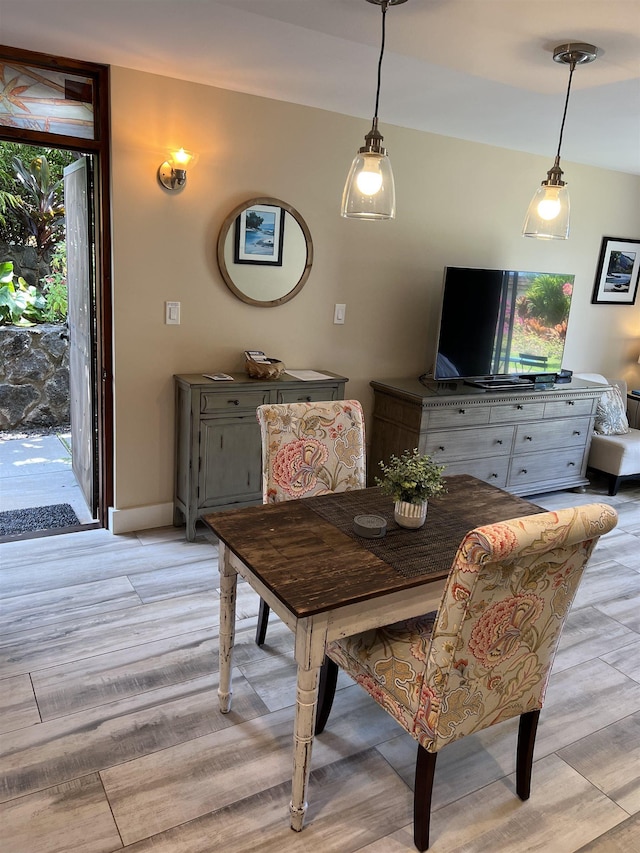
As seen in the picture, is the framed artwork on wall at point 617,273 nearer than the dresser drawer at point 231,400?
No

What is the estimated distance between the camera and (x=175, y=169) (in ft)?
10.5

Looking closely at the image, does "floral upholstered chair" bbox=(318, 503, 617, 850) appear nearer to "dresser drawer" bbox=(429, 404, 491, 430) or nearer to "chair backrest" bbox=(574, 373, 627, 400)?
"dresser drawer" bbox=(429, 404, 491, 430)

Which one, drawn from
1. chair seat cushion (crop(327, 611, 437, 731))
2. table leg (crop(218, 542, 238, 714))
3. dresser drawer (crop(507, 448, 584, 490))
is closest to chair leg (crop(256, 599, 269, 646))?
table leg (crop(218, 542, 238, 714))

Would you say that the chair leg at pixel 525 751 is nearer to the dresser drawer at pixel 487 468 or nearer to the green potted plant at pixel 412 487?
the green potted plant at pixel 412 487

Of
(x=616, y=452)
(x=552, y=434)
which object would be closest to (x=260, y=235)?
(x=552, y=434)

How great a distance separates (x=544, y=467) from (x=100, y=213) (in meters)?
3.39

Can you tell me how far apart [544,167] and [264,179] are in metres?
2.26

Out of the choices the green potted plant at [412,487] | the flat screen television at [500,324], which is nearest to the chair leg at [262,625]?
the green potted plant at [412,487]

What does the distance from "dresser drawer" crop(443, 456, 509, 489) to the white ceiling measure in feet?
6.90

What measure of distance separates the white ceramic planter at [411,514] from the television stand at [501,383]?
232cm

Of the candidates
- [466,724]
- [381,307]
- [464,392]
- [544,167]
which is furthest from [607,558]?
[544,167]

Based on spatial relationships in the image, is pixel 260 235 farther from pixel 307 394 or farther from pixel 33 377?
pixel 33 377

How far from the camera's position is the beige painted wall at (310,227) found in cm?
326

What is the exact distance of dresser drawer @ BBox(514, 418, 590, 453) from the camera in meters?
4.33
